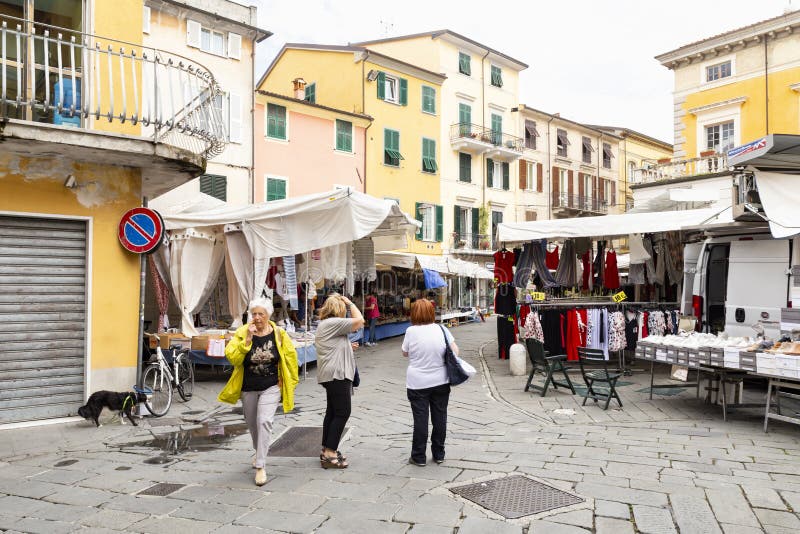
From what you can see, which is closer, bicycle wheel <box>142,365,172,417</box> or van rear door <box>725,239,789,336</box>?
bicycle wheel <box>142,365,172,417</box>

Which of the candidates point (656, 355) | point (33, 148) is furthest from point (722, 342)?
point (33, 148)

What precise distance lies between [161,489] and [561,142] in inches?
1293

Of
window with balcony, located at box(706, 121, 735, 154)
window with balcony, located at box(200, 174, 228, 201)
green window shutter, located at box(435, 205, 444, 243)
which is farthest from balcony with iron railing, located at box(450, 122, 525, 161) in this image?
window with balcony, located at box(200, 174, 228, 201)

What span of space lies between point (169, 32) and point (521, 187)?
19998mm

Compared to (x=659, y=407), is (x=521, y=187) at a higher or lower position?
higher

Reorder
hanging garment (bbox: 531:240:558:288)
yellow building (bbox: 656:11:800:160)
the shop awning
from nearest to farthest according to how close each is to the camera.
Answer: the shop awning → hanging garment (bbox: 531:240:558:288) → yellow building (bbox: 656:11:800:160)

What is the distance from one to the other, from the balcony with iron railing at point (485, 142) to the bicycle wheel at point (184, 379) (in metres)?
21.3

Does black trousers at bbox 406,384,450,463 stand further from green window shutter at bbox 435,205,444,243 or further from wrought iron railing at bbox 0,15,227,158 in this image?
green window shutter at bbox 435,205,444,243

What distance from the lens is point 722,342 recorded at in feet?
24.4

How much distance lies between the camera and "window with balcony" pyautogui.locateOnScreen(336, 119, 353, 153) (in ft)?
74.1

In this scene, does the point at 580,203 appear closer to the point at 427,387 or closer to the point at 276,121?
the point at 276,121

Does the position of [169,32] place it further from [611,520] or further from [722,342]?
[611,520]

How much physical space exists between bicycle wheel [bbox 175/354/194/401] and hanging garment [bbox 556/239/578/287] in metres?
7.54

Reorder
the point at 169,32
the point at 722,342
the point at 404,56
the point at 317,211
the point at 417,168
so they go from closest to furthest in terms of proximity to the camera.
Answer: the point at 722,342 < the point at 317,211 < the point at 169,32 < the point at 417,168 < the point at 404,56
